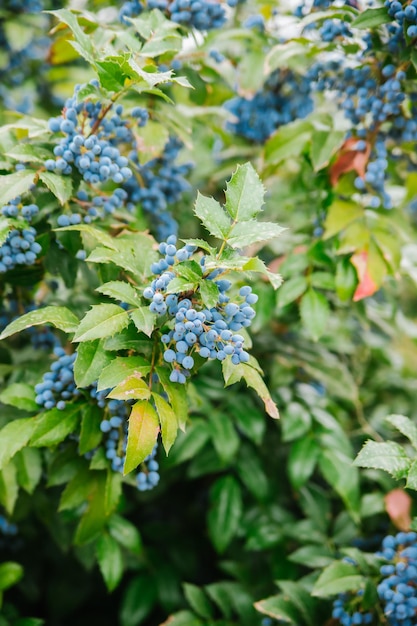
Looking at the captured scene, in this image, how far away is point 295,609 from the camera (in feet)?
5.18

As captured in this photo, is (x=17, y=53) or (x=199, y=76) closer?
(x=199, y=76)

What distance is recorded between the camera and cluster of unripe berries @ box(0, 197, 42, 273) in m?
1.30

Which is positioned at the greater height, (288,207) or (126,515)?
(288,207)

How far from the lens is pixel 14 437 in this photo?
51.3 inches

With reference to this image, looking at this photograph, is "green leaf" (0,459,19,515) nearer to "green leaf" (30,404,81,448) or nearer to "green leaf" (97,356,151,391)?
"green leaf" (30,404,81,448)

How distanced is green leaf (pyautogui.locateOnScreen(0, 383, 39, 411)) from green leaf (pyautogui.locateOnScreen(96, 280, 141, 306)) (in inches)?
16.2

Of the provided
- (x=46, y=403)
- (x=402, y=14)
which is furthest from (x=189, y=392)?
(x=402, y=14)

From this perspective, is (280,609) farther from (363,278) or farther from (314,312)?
(363,278)

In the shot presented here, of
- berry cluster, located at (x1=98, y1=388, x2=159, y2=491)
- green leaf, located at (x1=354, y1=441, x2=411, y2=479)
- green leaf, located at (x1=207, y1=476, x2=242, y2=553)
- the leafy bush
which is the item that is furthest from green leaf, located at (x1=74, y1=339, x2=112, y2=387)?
green leaf, located at (x1=207, y1=476, x2=242, y2=553)

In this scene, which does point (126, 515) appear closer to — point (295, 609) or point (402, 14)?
point (295, 609)

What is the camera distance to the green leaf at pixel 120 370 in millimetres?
1053

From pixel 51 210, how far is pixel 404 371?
189 cm

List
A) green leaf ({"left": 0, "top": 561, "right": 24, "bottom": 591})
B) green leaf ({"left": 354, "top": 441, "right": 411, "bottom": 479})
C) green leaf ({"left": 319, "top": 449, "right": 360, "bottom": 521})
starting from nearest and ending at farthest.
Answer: green leaf ({"left": 354, "top": 441, "right": 411, "bottom": 479}), green leaf ({"left": 0, "top": 561, "right": 24, "bottom": 591}), green leaf ({"left": 319, "top": 449, "right": 360, "bottom": 521})

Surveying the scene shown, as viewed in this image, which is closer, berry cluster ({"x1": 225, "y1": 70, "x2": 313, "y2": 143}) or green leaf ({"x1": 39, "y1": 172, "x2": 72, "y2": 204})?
green leaf ({"x1": 39, "y1": 172, "x2": 72, "y2": 204})
